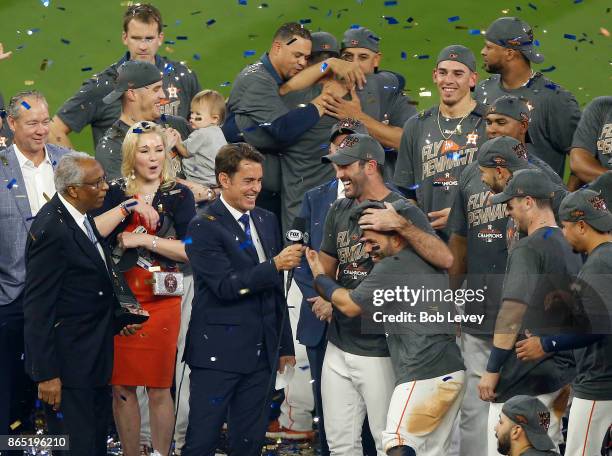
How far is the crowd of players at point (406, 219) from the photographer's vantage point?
6.35 m

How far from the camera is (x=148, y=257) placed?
733 centimetres

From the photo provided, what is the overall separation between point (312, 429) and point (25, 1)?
24.2 ft

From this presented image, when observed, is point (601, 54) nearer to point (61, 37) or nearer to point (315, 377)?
point (61, 37)

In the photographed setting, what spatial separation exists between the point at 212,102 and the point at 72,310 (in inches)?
87.7

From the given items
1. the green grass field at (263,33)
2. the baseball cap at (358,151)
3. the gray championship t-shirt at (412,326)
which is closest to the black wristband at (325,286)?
the gray championship t-shirt at (412,326)

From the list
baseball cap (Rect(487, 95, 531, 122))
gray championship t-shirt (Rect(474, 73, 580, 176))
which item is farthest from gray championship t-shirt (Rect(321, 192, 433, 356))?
gray championship t-shirt (Rect(474, 73, 580, 176))

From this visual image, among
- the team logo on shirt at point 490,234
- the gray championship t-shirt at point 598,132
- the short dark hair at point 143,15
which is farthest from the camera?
the short dark hair at point 143,15

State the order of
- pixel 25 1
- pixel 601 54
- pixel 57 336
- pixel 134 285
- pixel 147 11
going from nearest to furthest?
pixel 57 336 → pixel 134 285 → pixel 147 11 → pixel 601 54 → pixel 25 1

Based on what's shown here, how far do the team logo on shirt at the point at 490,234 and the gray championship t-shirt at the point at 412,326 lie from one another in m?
0.52

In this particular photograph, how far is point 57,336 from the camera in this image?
6.71m

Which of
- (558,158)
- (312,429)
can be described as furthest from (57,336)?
(558,158)

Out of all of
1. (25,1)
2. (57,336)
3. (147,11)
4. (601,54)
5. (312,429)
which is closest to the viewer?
(57,336)

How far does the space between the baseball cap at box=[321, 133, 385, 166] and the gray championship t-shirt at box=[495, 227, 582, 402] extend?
95 cm

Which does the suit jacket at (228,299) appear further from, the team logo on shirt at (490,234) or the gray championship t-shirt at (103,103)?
the gray championship t-shirt at (103,103)
